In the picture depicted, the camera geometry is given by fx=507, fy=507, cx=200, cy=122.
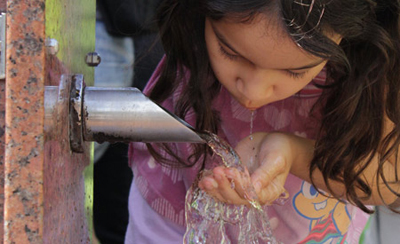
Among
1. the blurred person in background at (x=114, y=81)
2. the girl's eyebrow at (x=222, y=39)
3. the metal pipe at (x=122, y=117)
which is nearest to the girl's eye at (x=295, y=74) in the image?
the girl's eyebrow at (x=222, y=39)

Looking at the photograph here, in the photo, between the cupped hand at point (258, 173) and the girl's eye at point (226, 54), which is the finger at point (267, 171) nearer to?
the cupped hand at point (258, 173)

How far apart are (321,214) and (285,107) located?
32cm

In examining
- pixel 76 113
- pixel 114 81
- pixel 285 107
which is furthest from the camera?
pixel 114 81

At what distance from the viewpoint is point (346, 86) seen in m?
1.17

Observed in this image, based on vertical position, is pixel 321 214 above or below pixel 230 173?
below

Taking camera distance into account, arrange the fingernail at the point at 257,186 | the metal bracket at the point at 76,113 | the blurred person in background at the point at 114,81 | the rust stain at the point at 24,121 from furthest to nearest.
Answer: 1. the blurred person in background at the point at 114,81
2. the fingernail at the point at 257,186
3. the metal bracket at the point at 76,113
4. the rust stain at the point at 24,121

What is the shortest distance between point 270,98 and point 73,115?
1.51 feet

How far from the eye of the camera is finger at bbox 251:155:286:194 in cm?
100

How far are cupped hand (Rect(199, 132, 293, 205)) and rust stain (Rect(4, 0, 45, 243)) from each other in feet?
1.58

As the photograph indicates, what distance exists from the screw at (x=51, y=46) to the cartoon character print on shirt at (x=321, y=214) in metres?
0.96

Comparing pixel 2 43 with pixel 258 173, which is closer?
pixel 2 43

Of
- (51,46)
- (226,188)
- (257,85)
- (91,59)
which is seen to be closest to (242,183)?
(226,188)

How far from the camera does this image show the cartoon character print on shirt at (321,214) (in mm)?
1386

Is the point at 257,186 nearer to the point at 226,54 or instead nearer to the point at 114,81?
the point at 226,54
